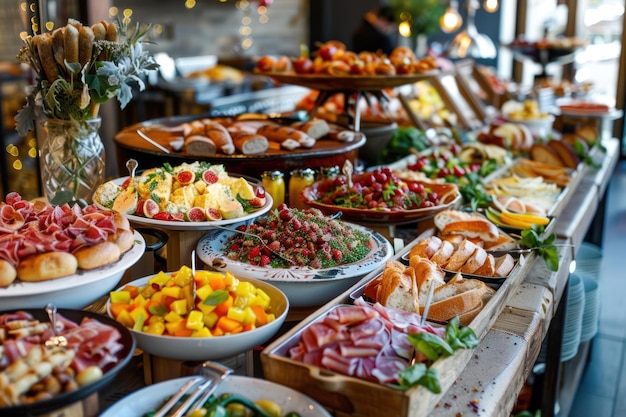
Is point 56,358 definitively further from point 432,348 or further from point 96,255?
point 432,348

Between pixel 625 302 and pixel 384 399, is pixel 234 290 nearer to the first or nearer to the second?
pixel 384 399

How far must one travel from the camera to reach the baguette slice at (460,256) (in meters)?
1.94

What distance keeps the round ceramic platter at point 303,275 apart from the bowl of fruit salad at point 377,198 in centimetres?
43

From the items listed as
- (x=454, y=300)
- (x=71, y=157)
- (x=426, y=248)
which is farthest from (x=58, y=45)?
(x=454, y=300)

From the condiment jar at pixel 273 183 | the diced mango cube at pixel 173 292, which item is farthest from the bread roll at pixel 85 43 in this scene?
the diced mango cube at pixel 173 292

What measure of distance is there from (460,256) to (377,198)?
50 centimetres

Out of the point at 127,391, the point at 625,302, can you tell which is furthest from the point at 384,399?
the point at 625,302

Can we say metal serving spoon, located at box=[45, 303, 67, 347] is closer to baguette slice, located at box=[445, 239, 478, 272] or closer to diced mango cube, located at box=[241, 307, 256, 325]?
diced mango cube, located at box=[241, 307, 256, 325]

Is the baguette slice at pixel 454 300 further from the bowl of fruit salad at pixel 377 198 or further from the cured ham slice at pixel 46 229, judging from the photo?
the cured ham slice at pixel 46 229

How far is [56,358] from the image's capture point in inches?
45.1

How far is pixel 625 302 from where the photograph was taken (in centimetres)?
452

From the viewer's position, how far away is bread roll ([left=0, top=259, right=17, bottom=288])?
4.51ft

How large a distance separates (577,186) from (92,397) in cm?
287

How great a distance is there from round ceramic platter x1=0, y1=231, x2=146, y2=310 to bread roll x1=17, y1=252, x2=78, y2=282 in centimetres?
1
